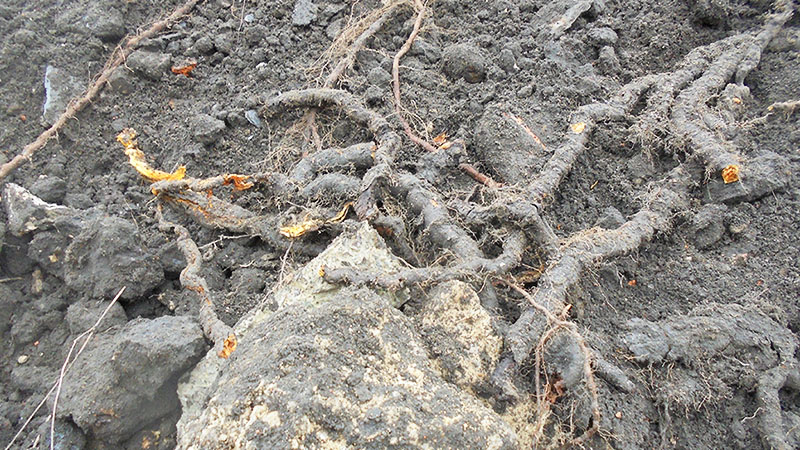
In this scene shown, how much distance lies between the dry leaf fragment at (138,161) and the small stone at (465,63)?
43.6 inches

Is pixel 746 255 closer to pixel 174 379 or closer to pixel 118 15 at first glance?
pixel 174 379

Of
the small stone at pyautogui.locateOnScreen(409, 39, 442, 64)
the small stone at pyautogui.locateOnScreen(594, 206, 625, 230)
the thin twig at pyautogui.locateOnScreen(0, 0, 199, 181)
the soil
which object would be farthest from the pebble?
the small stone at pyautogui.locateOnScreen(594, 206, 625, 230)

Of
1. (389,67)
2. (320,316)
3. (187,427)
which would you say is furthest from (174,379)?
(389,67)

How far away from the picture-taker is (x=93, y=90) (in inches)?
85.6

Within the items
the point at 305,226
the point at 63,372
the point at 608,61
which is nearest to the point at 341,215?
the point at 305,226

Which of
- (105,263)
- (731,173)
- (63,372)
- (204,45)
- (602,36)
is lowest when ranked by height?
(63,372)

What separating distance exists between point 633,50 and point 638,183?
2.22 feet

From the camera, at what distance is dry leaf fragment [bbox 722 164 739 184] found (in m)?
1.84

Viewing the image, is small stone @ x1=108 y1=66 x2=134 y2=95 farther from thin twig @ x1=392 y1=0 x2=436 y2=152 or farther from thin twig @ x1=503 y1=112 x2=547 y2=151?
thin twig @ x1=503 y1=112 x2=547 y2=151

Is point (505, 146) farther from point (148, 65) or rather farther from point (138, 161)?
point (148, 65)

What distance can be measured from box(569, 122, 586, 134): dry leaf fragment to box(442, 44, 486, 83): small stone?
450mm

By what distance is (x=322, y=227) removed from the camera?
5.71 ft

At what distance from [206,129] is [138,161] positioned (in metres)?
0.27

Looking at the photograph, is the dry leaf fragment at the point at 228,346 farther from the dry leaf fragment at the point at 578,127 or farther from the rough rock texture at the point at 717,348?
the dry leaf fragment at the point at 578,127
